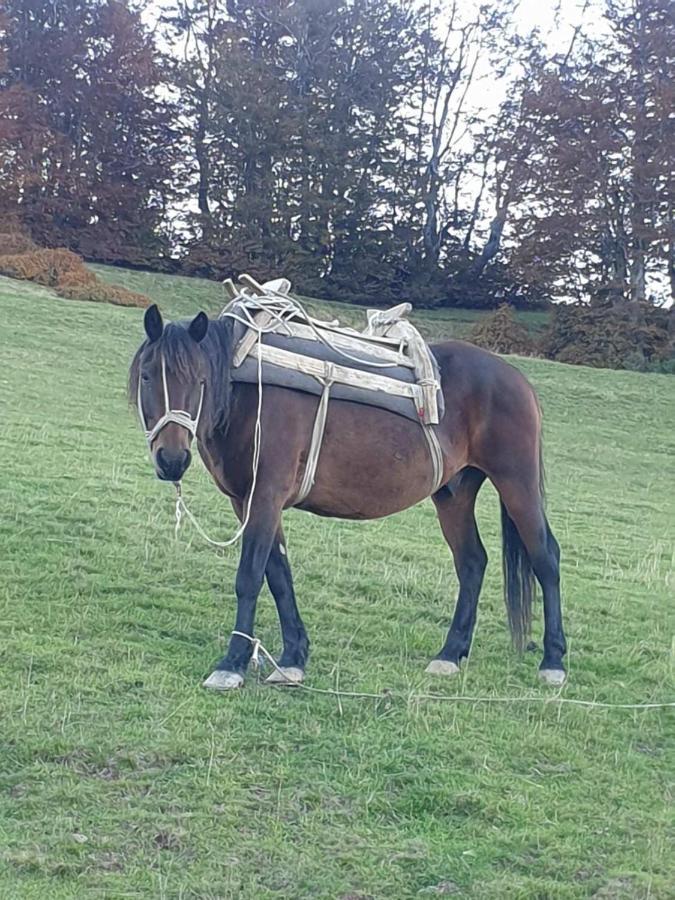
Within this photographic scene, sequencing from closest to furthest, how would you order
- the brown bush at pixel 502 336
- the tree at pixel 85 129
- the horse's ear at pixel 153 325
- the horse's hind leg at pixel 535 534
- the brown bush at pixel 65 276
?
the horse's ear at pixel 153 325 → the horse's hind leg at pixel 535 534 → the brown bush at pixel 65 276 → the brown bush at pixel 502 336 → the tree at pixel 85 129

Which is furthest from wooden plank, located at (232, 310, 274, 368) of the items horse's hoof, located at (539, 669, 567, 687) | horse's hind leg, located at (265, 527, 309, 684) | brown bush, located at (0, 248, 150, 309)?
brown bush, located at (0, 248, 150, 309)

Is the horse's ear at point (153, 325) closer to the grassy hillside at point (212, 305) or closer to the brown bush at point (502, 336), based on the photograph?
the grassy hillside at point (212, 305)

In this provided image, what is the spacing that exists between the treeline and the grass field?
2526 centimetres

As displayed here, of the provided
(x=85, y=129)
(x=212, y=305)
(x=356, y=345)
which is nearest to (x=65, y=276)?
(x=212, y=305)

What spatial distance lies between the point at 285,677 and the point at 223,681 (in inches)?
13.7

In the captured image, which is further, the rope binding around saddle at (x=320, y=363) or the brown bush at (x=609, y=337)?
the brown bush at (x=609, y=337)

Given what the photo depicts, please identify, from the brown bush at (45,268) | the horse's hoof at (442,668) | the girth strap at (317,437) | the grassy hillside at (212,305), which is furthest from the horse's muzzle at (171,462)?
the brown bush at (45,268)

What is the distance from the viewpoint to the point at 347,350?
566 centimetres

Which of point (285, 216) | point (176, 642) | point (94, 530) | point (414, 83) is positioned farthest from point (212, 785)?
point (414, 83)

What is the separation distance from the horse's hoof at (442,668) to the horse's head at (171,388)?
186 cm

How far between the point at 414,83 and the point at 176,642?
3873 centimetres

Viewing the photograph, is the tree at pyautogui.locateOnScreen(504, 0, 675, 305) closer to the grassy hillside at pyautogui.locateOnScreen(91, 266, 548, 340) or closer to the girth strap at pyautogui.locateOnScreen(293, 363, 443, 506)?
the grassy hillside at pyautogui.locateOnScreen(91, 266, 548, 340)

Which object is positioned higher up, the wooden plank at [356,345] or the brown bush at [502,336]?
the brown bush at [502,336]

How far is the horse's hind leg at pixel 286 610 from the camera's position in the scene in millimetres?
5418
